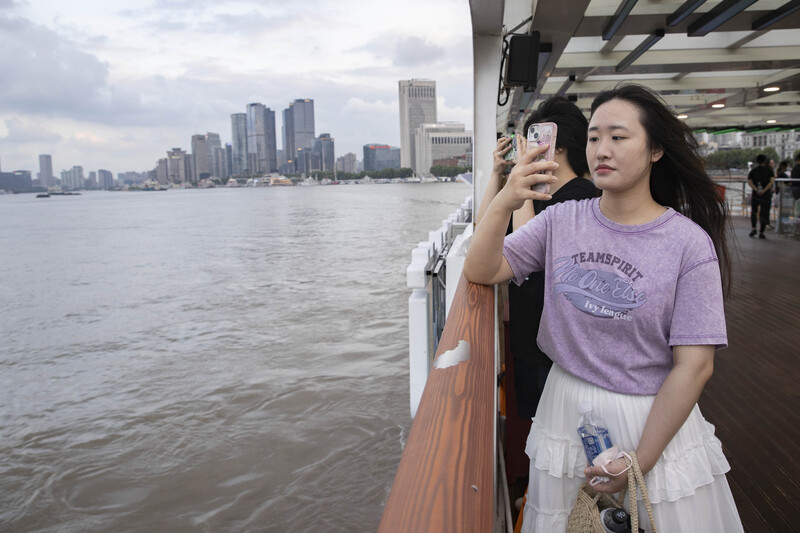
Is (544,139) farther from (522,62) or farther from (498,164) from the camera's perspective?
(522,62)

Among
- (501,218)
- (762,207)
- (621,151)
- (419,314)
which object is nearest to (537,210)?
(501,218)

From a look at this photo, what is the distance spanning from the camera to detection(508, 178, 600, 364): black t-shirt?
1.99 metres

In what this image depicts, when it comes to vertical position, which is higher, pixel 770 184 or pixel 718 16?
pixel 718 16

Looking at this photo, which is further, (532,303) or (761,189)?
(761,189)

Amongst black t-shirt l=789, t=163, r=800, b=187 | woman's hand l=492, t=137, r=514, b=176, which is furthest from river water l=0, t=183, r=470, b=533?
black t-shirt l=789, t=163, r=800, b=187

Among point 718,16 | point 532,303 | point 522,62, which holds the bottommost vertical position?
point 532,303

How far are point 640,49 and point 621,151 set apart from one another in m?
5.92

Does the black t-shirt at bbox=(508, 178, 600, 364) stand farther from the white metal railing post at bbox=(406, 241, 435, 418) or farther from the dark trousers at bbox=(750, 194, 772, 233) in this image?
the dark trousers at bbox=(750, 194, 772, 233)

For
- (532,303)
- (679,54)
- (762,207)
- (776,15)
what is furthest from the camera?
(762,207)

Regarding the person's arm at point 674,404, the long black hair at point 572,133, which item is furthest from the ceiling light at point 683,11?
the person's arm at point 674,404

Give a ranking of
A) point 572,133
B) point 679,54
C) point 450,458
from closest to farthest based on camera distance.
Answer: point 450,458
point 572,133
point 679,54

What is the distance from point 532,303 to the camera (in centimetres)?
200

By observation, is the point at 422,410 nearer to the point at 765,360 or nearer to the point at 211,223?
the point at 765,360

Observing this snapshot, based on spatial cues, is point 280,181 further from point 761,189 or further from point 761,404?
point 761,404
